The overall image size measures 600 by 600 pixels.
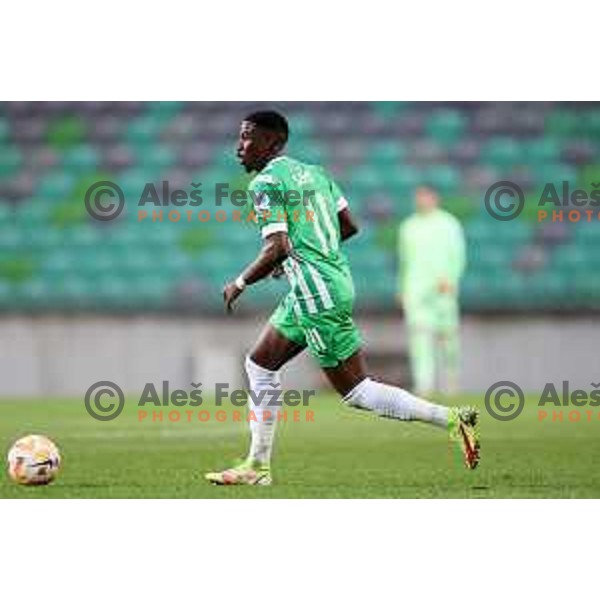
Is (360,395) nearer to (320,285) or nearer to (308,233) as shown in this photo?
(320,285)

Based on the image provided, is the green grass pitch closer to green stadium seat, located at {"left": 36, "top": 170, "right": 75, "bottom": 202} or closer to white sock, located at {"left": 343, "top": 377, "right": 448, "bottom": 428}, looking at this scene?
white sock, located at {"left": 343, "top": 377, "right": 448, "bottom": 428}

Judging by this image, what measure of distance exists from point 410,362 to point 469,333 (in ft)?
1.94

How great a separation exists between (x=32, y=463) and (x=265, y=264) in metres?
1.31

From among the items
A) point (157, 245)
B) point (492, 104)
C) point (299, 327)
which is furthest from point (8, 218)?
point (299, 327)

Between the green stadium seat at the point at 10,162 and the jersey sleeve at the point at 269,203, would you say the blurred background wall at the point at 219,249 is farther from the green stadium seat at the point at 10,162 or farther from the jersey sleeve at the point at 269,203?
the jersey sleeve at the point at 269,203

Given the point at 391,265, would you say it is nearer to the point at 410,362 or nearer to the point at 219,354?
the point at 410,362

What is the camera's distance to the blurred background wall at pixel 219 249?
9539 millimetres

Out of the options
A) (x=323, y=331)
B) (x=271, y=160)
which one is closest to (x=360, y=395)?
(x=323, y=331)

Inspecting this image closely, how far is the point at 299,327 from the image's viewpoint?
713 cm

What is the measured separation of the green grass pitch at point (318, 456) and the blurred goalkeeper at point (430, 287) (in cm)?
71

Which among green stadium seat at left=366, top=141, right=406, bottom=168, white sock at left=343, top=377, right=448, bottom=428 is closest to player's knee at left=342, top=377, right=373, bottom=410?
white sock at left=343, top=377, right=448, bottom=428

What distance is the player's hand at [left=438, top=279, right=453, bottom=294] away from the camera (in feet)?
37.1

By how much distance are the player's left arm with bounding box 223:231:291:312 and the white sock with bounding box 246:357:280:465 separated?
0.35 m

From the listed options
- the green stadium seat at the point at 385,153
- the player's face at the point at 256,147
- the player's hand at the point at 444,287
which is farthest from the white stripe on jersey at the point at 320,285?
the player's hand at the point at 444,287
